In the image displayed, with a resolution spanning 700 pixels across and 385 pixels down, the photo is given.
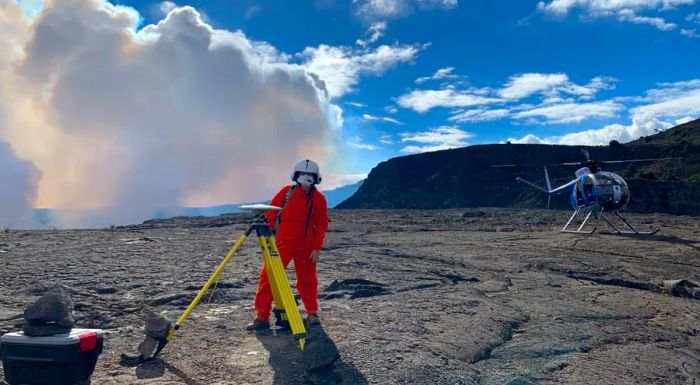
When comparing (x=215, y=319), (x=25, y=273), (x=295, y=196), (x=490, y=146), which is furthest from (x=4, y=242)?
(x=490, y=146)

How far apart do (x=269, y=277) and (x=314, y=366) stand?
1.17 metres

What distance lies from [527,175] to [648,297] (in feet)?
140

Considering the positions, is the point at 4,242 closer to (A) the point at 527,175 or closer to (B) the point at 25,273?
(B) the point at 25,273

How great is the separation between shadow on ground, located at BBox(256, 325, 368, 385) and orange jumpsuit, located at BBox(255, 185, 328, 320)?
2.76 feet

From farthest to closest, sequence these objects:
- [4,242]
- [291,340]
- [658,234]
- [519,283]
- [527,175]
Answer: [527,175]
[658,234]
[4,242]
[519,283]
[291,340]

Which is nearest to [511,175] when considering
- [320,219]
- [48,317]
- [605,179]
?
[605,179]

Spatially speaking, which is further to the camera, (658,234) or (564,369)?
(658,234)

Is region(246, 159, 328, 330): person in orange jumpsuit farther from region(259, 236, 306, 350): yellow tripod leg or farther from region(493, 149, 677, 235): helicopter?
region(493, 149, 677, 235): helicopter

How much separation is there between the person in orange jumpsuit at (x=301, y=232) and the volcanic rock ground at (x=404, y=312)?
351mm

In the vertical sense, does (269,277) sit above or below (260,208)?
below

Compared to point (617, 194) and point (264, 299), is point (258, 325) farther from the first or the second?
point (617, 194)

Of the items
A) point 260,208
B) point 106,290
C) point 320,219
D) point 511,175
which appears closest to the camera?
point 260,208

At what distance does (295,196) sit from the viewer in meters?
5.11

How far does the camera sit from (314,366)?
3.68m
